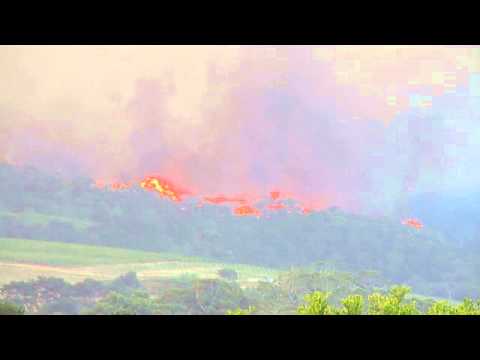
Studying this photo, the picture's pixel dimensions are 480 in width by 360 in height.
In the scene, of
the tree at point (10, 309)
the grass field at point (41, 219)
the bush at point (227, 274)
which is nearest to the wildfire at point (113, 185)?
the grass field at point (41, 219)

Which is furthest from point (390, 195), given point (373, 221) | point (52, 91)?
point (52, 91)

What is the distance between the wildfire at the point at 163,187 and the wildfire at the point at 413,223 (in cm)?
222

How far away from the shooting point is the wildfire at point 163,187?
7594 millimetres

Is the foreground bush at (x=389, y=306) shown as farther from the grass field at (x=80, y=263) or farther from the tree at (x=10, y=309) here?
the tree at (x=10, y=309)

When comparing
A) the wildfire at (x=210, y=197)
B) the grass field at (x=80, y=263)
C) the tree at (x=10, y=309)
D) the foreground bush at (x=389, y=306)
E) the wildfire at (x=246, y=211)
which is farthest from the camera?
the wildfire at (x=246, y=211)

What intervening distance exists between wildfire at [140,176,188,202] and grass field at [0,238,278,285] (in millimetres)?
601

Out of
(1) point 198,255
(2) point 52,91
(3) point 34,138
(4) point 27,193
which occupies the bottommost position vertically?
(1) point 198,255
